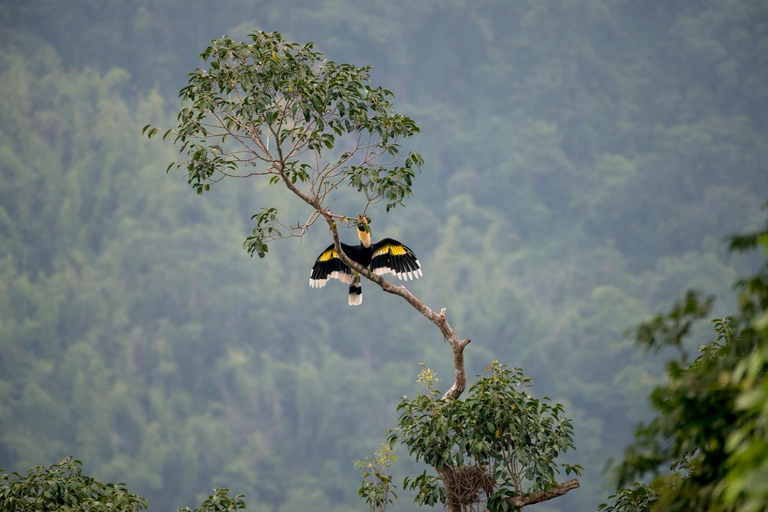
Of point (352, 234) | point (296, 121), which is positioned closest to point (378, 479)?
point (296, 121)

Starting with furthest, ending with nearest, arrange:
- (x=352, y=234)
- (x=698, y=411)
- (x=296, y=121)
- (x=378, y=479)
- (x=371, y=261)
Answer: (x=352, y=234) < (x=371, y=261) < (x=296, y=121) < (x=378, y=479) < (x=698, y=411)

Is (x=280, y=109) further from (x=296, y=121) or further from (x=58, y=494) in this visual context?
(x=58, y=494)

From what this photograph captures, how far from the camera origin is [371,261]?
8.48 m

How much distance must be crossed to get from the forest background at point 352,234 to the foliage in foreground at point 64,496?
34.5 meters

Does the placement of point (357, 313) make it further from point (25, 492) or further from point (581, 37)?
point (25, 492)

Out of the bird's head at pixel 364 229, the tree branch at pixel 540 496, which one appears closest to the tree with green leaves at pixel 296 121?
the tree branch at pixel 540 496

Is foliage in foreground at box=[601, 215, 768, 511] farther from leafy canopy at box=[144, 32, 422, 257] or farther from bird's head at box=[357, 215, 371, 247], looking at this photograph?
bird's head at box=[357, 215, 371, 247]

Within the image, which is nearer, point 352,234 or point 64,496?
point 64,496

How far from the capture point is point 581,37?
90188 millimetres

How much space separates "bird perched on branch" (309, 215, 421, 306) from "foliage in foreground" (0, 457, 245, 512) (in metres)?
2.32

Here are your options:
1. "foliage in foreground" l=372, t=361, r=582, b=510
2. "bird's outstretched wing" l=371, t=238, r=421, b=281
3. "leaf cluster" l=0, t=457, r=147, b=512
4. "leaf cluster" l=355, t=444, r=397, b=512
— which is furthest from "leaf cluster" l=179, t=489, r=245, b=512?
"bird's outstretched wing" l=371, t=238, r=421, b=281

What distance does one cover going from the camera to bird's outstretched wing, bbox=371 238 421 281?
8297 mm

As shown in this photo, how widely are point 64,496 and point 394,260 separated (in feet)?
10.8

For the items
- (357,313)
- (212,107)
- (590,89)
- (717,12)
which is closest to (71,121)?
(357,313)
